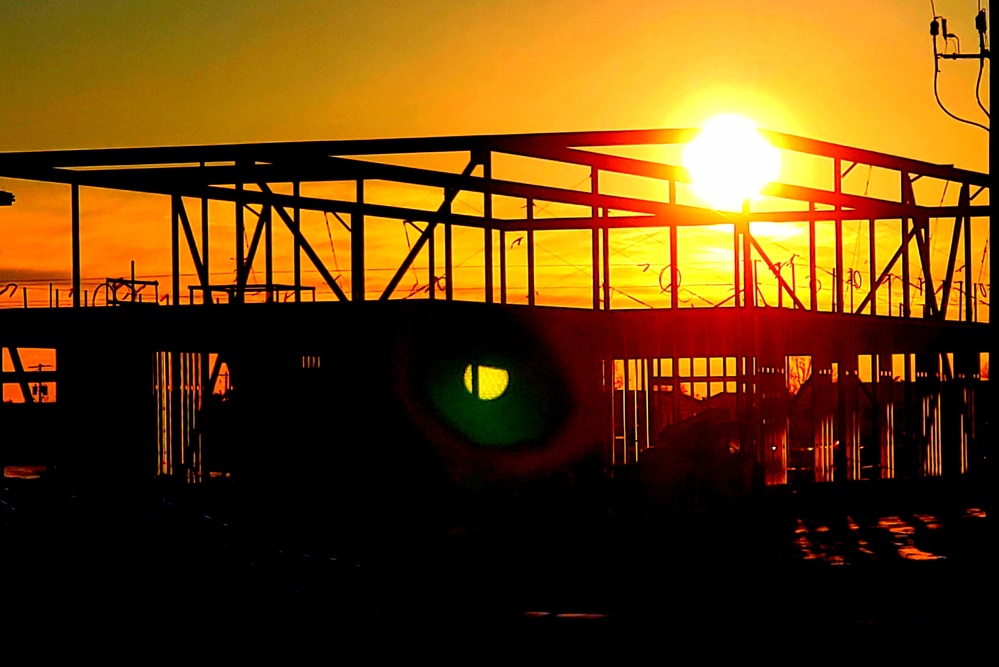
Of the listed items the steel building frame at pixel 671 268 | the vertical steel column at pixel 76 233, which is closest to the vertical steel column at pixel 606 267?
the steel building frame at pixel 671 268

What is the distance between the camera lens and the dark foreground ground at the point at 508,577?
35.3ft

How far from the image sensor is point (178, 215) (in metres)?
25.5

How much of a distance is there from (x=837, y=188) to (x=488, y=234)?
23.7 ft

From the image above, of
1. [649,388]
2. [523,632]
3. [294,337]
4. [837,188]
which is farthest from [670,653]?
[837,188]

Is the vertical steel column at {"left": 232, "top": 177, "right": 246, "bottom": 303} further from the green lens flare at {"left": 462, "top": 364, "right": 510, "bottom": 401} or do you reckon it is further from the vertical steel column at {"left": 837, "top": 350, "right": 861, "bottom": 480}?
the vertical steel column at {"left": 837, "top": 350, "right": 861, "bottom": 480}

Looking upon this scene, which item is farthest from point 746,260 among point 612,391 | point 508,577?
point 508,577

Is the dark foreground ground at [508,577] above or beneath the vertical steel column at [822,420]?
beneath

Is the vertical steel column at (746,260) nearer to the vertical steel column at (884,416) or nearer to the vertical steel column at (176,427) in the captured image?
the vertical steel column at (884,416)

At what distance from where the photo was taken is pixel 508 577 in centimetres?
1709

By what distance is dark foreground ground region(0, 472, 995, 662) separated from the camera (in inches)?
424

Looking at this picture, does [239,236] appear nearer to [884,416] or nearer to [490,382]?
[490,382]

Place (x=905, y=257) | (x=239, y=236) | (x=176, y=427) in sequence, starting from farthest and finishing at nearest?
(x=905, y=257) < (x=239, y=236) < (x=176, y=427)

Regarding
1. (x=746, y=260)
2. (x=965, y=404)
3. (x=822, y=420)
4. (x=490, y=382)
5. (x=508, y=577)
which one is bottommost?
(x=508, y=577)

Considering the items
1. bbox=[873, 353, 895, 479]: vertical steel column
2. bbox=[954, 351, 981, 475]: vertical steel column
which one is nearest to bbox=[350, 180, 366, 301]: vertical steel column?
bbox=[873, 353, 895, 479]: vertical steel column
